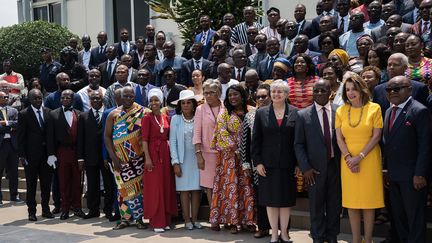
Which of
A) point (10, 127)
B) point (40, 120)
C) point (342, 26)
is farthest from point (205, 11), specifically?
point (40, 120)

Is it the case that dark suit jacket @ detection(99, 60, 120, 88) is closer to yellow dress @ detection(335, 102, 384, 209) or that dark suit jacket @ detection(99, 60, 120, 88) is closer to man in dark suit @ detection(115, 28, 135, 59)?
man in dark suit @ detection(115, 28, 135, 59)

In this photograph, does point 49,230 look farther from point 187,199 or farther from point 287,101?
point 287,101

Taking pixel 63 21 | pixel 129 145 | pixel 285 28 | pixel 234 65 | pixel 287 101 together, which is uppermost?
pixel 63 21

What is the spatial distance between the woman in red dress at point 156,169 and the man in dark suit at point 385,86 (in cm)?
305

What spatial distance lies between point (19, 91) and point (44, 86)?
6.01ft

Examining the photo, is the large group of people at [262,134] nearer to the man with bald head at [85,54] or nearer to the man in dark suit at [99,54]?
the man in dark suit at [99,54]

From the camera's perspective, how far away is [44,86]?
12.9 meters

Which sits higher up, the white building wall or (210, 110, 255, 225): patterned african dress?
the white building wall

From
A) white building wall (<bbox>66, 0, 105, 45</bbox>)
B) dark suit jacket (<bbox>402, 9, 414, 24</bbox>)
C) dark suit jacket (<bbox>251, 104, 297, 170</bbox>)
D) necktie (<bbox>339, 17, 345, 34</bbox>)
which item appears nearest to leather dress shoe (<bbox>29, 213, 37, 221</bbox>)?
dark suit jacket (<bbox>251, 104, 297, 170</bbox>)

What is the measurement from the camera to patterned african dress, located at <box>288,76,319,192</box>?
7719 millimetres

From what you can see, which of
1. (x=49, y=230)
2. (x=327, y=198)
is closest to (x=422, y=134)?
(x=327, y=198)

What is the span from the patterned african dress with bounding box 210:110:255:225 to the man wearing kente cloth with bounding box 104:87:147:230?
1254mm

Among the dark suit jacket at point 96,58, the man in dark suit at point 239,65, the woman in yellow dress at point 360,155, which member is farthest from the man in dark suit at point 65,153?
the woman in yellow dress at point 360,155

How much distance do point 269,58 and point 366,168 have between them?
3.80 m
